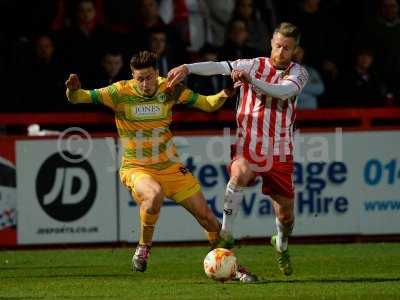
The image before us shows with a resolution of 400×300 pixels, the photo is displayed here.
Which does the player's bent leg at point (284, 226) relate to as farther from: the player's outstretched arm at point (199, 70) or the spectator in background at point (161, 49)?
the spectator in background at point (161, 49)

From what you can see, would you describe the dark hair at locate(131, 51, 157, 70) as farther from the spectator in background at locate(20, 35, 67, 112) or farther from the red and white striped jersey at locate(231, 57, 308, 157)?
the spectator in background at locate(20, 35, 67, 112)

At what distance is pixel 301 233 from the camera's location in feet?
45.8

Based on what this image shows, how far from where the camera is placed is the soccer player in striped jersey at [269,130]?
10508mm

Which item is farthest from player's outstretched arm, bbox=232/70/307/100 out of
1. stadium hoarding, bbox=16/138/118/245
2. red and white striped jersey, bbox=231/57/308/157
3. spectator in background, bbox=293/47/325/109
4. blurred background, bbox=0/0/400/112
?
spectator in background, bbox=293/47/325/109

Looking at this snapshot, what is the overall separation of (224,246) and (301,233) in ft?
11.5

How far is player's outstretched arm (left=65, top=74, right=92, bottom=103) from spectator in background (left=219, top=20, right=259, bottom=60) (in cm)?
431

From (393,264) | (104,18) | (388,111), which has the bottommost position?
(393,264)

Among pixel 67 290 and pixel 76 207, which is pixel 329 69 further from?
pixel 67 290

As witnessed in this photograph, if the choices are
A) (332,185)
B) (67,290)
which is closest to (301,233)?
(332,185)

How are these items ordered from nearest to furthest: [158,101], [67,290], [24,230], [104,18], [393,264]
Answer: [67,290] < [158,101] < [393,264] < [24,230] < [104,18]

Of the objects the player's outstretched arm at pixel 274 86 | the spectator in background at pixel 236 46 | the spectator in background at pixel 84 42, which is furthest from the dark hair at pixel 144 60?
the spectator in background at pixel 236 46

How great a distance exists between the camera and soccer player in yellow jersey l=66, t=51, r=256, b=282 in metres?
10.8

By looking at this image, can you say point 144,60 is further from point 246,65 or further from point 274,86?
point 274,86

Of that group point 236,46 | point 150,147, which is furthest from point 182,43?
point 150,147
